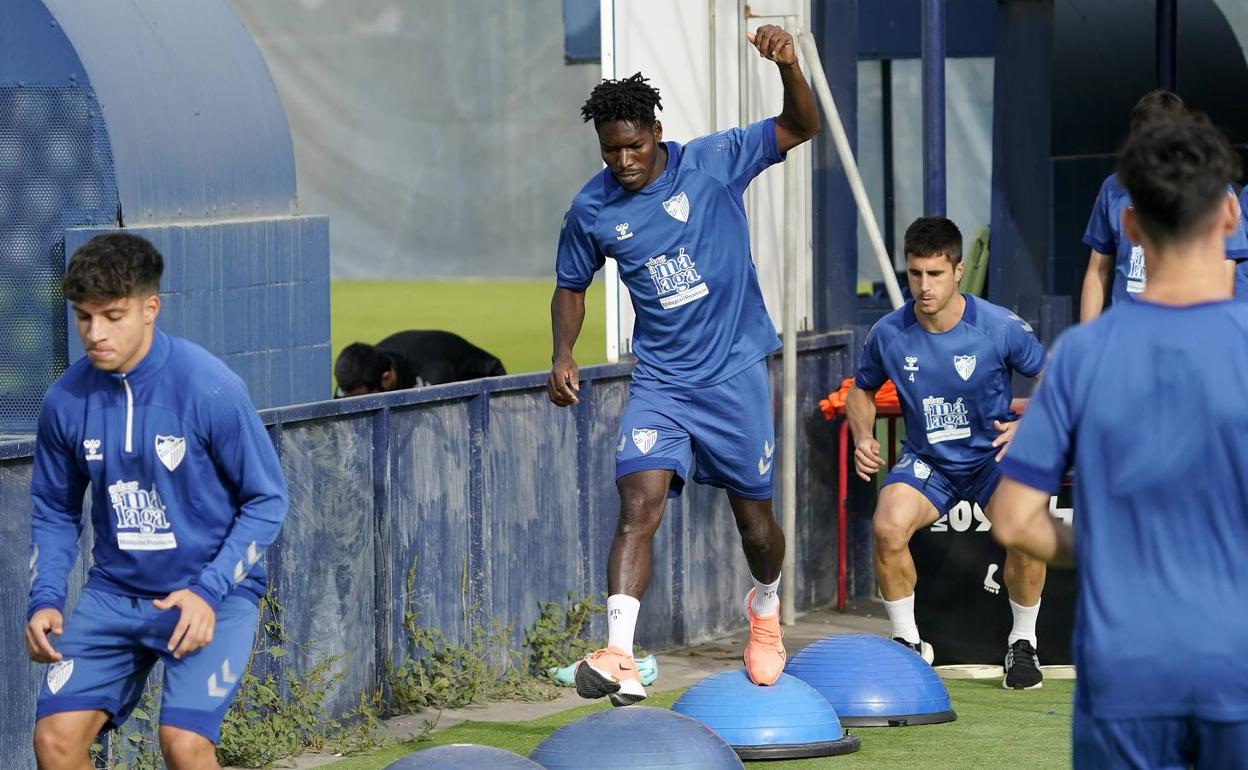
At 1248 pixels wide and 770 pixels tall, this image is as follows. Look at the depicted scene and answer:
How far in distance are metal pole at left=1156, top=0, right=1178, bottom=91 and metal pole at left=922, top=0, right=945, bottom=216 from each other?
2845 millimetres

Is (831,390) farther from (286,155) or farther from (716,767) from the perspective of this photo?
(716,767)

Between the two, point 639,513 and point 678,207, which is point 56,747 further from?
point 678,207

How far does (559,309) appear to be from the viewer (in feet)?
26.3

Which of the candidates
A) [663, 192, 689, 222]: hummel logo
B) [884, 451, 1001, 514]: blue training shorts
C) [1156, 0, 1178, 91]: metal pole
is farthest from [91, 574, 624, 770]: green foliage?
[1156, 0, 1178, 91]: metal pole

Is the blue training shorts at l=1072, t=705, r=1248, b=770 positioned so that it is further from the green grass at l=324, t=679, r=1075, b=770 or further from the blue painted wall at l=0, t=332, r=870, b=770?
the blue painted wall at l=0, t=332, r=870, b=770

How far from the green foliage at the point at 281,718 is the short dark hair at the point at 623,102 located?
233 cm

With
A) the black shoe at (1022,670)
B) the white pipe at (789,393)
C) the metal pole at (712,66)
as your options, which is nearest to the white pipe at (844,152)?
the white pipe at (789,393)

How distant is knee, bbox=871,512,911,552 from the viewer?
30.2 ft

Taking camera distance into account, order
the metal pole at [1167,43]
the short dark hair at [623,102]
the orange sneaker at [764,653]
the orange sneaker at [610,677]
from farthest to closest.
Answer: the metal pole at [1167,43] < the orange sneaker at [764,653] < the short dark hair at [623,102] < the orange sneaker at [610,677]

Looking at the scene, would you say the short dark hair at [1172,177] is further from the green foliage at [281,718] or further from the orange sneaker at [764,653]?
the green foliage at [281,718]

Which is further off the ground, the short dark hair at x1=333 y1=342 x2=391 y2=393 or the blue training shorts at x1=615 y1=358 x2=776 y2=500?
the short dark hair at x1=333 y1=342 x2=391 y2=393

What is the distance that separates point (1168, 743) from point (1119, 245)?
5.57 m

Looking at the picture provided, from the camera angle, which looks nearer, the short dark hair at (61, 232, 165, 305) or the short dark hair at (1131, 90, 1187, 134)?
the short dark hair at (61, 232, 165, 305)

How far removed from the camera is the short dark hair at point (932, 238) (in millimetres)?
8812
